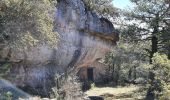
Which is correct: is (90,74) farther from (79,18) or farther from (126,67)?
(79,18)

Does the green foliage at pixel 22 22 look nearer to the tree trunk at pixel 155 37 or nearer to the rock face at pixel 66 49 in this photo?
the rock face at pixel 66 49

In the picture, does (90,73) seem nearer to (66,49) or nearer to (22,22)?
(66,49)

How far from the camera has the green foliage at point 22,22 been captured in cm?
2066

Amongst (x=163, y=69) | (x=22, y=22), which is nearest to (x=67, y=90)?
(x=22, y=22)

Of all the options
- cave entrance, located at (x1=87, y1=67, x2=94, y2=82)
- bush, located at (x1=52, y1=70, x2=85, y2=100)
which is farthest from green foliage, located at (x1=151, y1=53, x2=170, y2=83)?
cave entrance, located at (x1=87, y1=67, x2=94, y2=82)

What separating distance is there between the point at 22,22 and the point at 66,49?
10.9m

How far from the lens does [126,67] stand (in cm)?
5450

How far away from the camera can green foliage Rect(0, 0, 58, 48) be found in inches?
813

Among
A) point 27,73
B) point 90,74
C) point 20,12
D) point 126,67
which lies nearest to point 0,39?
point 20,12

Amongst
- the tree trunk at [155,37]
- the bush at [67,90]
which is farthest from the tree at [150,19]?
the bush at [67,90]

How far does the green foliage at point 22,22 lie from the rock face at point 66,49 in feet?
18.5

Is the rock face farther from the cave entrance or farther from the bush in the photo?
the cave entrance

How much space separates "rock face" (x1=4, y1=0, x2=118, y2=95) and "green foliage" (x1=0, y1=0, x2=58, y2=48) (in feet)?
18.5

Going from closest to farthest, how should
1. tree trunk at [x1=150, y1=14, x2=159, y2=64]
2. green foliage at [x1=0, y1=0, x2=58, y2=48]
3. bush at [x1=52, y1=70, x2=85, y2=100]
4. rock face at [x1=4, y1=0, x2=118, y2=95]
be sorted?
green foliage at [x1=0, y1=0, x2=58, y2=48]
bush at [x1=52, y1=70, x2=85, y2=100]
rock face at [x1=4, y1=0, x2=118, y2=95]
tree trunk at [x1=150, y1=14, x2=159, y2=64]
